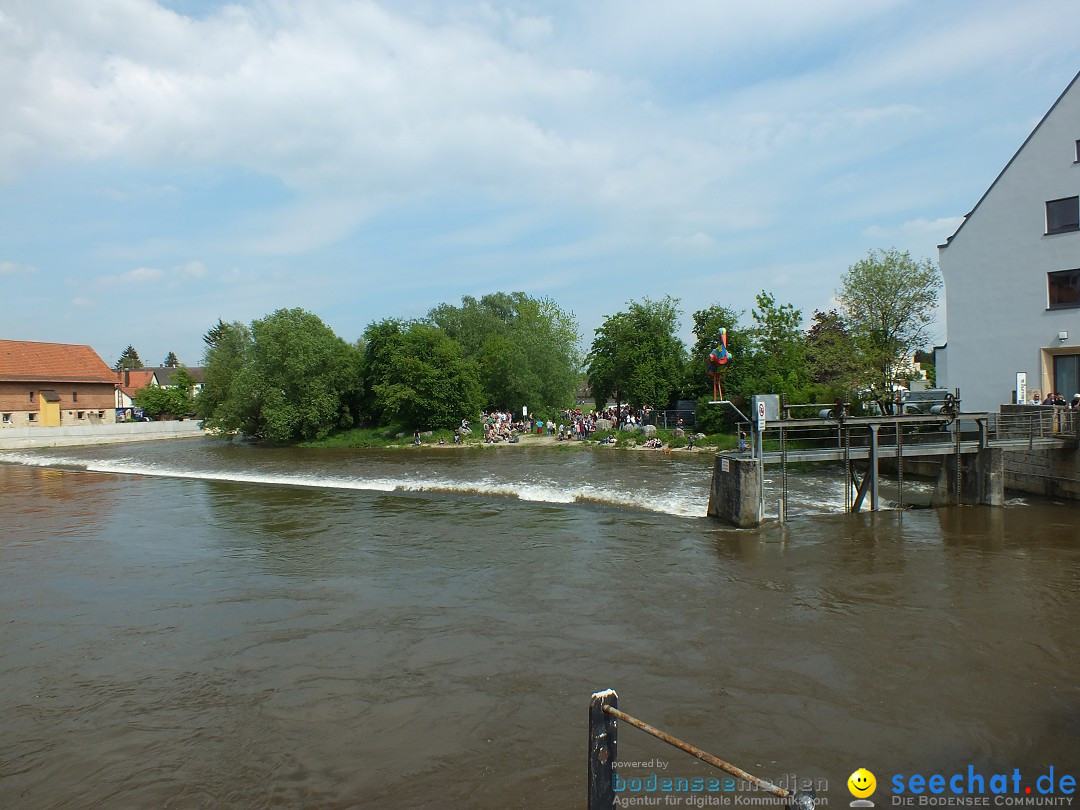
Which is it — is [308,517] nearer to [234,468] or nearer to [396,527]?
[396,527]

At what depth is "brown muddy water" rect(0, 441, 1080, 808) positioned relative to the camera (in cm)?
631

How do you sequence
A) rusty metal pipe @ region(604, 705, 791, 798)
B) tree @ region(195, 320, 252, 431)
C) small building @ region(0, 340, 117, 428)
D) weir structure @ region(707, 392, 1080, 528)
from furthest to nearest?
tree @ region(195, 320, 252, 431)
small building @ region(0, 340, 117, 428)
weir structure @ region(707, 392, 1080, 528)
rusty metal pipe @ region(604, 705, 791, 798)

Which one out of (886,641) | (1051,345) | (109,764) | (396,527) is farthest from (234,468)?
(1051,345)

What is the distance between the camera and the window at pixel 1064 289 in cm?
2227

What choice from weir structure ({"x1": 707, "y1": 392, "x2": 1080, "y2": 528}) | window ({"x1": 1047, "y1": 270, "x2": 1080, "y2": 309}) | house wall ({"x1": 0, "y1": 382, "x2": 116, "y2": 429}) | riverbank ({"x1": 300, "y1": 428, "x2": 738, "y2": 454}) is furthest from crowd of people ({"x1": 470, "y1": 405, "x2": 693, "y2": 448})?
house wall ({"x1": 0, "y1": 382, "x2": 116, "y2": 429})

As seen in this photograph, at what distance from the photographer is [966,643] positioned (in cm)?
895

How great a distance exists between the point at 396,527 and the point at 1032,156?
24.8 m

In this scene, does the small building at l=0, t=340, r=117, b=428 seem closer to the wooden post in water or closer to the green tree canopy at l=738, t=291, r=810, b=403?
the green tree canopy at l=738, t=291, r=810, b=403

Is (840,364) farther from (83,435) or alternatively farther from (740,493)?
(83,435)

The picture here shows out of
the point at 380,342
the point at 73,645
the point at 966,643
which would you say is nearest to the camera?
the point at 966,643

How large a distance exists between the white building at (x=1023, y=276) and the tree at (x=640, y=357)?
21.3m

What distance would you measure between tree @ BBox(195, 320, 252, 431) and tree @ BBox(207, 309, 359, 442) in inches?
214

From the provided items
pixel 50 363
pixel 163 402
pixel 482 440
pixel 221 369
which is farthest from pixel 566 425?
pixel 163 402

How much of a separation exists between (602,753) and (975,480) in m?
20.3
